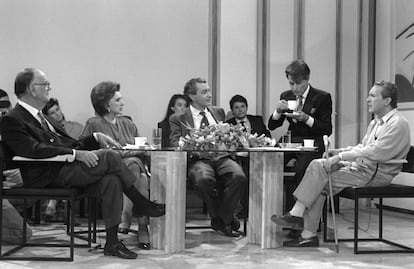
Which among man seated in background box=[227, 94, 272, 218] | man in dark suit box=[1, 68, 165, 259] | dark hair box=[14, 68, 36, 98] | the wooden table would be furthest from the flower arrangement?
man seated in background box=[227, 94, 272, 218]

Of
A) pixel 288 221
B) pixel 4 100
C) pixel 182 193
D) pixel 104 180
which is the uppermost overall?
pixel 4 100

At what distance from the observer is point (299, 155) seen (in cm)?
532

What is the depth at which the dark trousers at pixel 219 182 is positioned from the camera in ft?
15.8

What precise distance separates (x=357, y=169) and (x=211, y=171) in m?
1.23

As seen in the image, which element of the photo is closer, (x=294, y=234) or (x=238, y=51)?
(x=294, y=234)

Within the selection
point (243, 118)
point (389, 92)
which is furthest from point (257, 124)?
point (389, 92)

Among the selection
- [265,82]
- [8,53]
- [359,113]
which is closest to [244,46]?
[265,82]

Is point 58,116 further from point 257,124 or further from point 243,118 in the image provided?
point 257,124

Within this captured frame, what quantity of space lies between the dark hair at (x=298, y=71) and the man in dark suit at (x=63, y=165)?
193 cm

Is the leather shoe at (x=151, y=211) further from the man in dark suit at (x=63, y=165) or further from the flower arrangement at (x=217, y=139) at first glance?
the flower arrangement at (x=217, y=139)

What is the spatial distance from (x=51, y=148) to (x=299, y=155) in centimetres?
238

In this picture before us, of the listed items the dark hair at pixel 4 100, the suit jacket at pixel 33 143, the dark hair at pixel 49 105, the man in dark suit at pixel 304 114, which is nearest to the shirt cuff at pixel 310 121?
the man in dark suit at pixel 304 114

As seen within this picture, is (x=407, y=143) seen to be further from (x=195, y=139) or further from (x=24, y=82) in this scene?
(x=24, y=82)

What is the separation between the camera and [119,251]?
13.4ft
